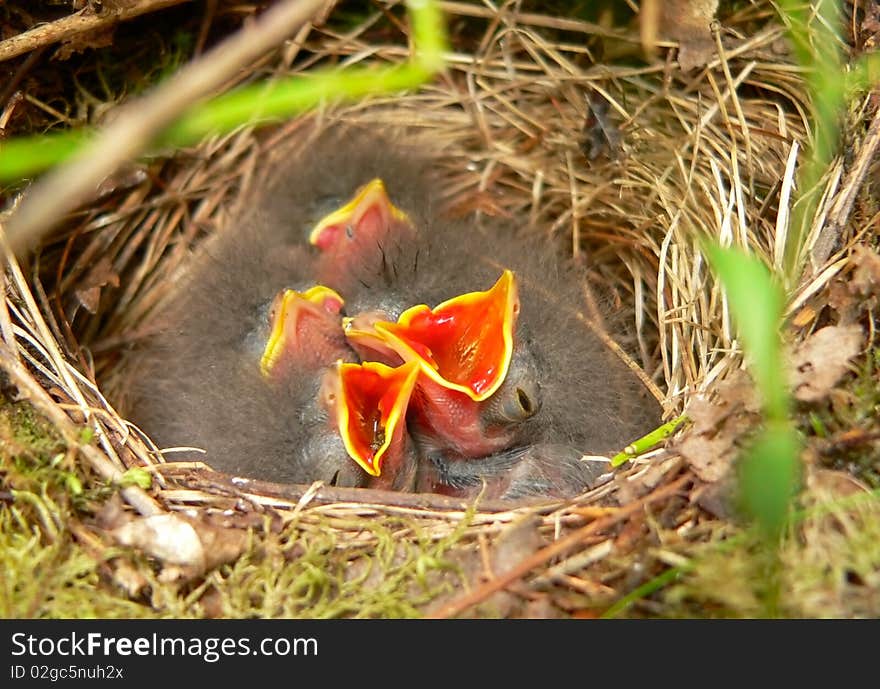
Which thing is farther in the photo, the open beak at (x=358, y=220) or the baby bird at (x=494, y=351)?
the open beak at (x=358, y=220)

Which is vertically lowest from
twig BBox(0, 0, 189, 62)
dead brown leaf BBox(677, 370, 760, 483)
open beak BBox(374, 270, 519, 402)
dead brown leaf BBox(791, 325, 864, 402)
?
dead brown leaf BBox(677, 370, 760, 483)

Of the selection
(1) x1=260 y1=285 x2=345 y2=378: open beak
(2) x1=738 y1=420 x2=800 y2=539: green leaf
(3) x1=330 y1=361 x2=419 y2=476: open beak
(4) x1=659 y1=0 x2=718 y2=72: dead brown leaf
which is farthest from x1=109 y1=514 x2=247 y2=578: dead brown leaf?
(4) x1=659 y1=0 x2=718 y2=72: dead brown leaf

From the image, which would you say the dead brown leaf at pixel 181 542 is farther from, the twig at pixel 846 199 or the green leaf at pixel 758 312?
the twig at pixel 846 199

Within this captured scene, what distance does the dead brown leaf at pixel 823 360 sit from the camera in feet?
4.51

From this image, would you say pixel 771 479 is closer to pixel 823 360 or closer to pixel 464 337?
pixel 823 360

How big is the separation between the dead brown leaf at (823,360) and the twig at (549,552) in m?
0.24

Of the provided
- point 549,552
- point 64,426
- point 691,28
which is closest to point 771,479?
point 549,552

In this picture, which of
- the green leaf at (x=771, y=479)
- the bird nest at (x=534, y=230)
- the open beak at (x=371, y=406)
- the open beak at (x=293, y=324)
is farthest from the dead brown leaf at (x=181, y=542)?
the green leaf at (x=771, y=479)

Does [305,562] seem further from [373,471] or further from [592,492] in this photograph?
[592,492]

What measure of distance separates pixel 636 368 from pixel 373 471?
795 millimetres

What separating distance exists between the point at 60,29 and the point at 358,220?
798mm

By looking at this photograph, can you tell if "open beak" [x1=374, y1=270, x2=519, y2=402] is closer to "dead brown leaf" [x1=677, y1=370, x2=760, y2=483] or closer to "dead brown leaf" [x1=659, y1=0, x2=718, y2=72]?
"dead brown leaf" [x1=677, y1=370, x2=760, y2=483]

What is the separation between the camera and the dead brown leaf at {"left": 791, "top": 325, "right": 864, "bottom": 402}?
138 cm

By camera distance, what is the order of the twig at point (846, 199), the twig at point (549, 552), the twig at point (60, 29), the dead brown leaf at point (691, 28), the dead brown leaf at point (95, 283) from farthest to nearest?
the dead brown leaf at point (95, 283)
the dead brown leaf at point (691, 28)
the twig at point (60, 29)
the twig at point (846, 199)
the twig at point (549, 552)
